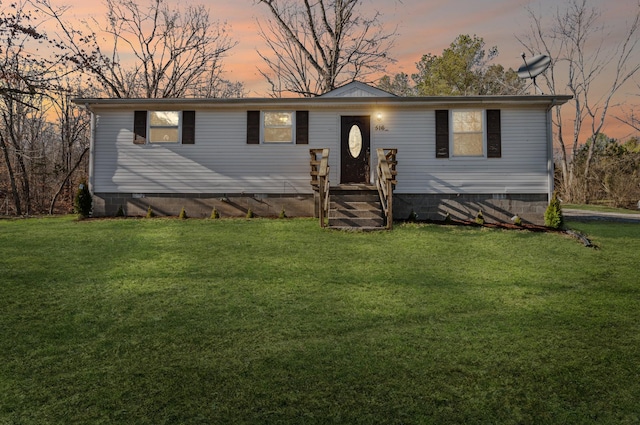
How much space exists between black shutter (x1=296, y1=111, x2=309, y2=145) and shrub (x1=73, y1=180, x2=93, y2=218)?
21.3 ft

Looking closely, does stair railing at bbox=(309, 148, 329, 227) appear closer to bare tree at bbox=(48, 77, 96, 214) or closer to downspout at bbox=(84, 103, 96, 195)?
downspout at bbox=(84, 103, 96, 195)

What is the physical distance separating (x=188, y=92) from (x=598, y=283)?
83.4 ft

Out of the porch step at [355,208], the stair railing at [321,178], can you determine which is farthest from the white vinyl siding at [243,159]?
the porch step at [355,208]

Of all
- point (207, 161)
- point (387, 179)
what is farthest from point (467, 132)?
point (207, 161)

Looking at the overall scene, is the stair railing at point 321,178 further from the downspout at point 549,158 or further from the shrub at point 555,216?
the downspout at point 549,158

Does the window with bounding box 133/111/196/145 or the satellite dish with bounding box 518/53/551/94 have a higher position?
the satellite dish with bounding box 518/53/551/94

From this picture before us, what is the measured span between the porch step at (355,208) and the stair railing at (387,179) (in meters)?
0.20

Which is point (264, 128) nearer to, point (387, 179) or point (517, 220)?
point (387, 179)

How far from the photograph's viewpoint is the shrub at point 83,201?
12.0 meters

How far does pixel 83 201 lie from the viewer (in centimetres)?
1204

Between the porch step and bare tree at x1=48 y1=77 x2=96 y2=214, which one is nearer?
the porch step

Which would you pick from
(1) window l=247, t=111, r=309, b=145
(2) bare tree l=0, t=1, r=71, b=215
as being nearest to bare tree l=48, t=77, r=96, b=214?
(2) bare tree l=0, t=1, r=71, b=215

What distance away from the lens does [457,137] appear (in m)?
12.2

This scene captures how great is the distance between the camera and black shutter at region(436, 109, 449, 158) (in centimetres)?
1218
